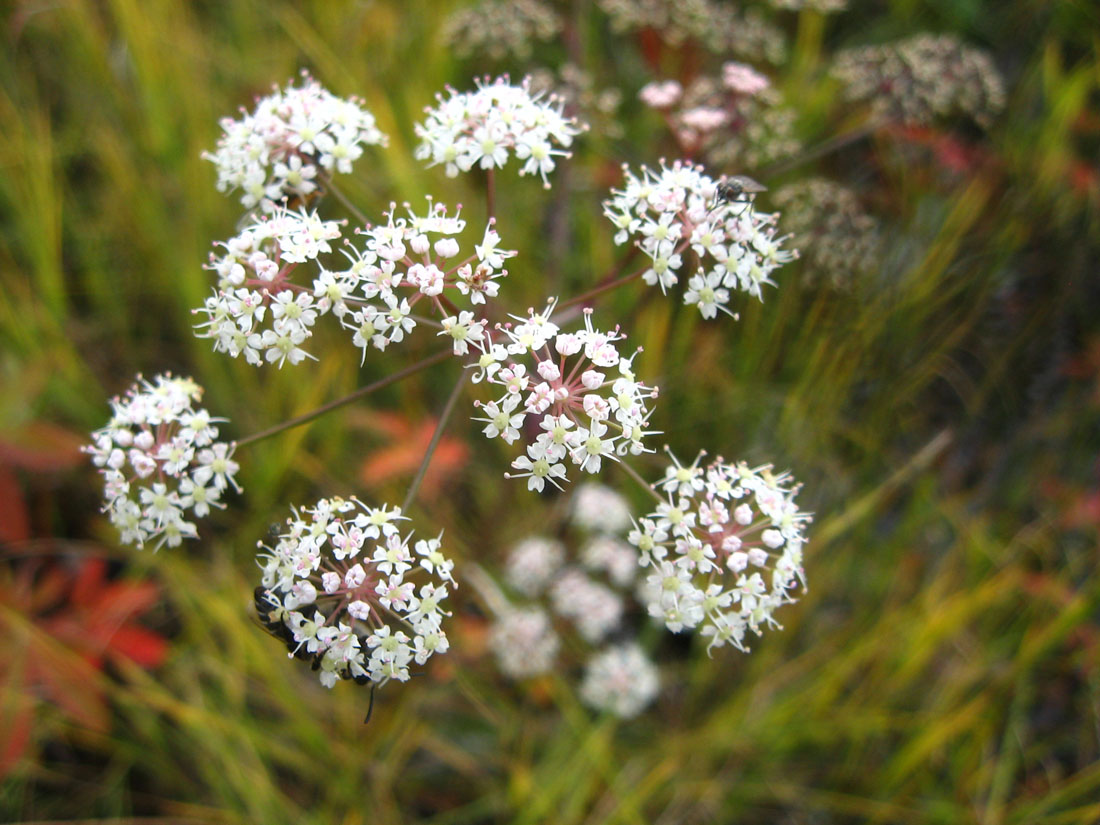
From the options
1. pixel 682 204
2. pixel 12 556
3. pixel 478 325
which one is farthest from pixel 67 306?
pixel 682 204

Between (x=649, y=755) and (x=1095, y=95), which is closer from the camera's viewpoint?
(x=649, y=755)

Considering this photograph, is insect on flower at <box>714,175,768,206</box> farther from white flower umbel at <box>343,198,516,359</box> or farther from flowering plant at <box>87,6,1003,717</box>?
white flower umbel at <box>343,198,516,359</box>

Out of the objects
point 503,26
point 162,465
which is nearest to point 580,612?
point 162,465

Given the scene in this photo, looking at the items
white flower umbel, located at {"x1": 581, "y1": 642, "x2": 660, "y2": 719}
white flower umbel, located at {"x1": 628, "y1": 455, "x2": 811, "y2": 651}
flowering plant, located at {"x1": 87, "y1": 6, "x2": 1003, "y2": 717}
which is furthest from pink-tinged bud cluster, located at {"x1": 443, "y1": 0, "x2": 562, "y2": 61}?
white flower umbel, located at {"x1": 581, "y1": 642, "x2": 660, "y2": 719}

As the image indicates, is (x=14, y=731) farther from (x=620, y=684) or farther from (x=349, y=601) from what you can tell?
(x=620, y=684)

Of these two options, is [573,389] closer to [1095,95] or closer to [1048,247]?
[1048,247]
